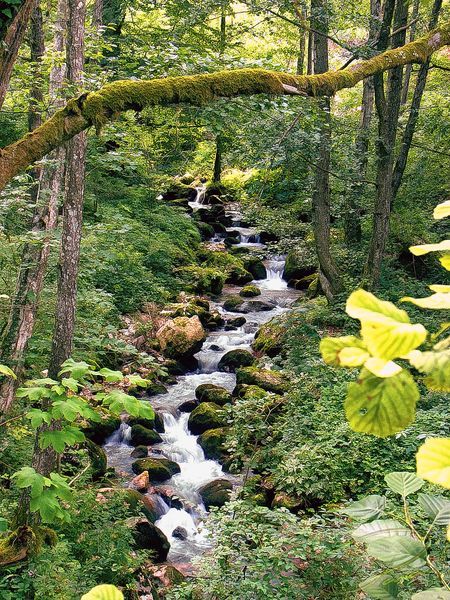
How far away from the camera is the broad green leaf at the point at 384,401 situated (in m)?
0.53

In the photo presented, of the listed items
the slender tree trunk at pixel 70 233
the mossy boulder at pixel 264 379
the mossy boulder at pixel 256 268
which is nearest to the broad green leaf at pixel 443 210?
the slender tree trunk at pixel 70 233

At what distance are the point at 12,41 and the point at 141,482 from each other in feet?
21.3

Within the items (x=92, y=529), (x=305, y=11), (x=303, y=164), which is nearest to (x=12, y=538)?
(x=92, y=529)

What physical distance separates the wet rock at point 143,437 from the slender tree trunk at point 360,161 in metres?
6.20

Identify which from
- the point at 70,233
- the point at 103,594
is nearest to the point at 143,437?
the point at 70,233

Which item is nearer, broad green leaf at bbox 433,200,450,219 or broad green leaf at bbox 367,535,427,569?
broad green leaf at bbox 433,200,450,219

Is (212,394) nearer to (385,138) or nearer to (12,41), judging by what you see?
(385,138)

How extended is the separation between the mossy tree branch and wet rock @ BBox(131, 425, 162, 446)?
22.0ft

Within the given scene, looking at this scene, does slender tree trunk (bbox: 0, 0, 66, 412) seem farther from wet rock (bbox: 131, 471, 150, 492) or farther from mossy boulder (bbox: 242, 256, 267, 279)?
mossy boulder (bbox: 242, 256, 267, 279)

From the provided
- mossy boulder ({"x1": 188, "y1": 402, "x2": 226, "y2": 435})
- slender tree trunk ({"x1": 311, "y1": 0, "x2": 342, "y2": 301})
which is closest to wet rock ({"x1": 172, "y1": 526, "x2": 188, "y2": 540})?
mossy boulder ({"x1": 188, "y1": 402, "x2": 226, "y2": 435})

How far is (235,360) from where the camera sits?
37.5 ft

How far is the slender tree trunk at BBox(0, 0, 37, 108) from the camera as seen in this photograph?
8.70ft

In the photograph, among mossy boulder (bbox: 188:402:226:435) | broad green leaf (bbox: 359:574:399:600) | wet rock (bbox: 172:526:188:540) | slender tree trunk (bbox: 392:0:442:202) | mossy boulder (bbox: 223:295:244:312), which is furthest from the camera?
mossy boulder (bbox: 223:295:244:312)

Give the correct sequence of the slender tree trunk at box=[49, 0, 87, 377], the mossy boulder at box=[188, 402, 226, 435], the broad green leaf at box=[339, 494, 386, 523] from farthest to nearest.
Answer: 1. the mossy boulder at box=[188, 402, 226, 435]
2. the slender tree trunk at box=[49, 0, 87, 377]
3. the broad green leaf at box=[339, 494, 386, 523]
